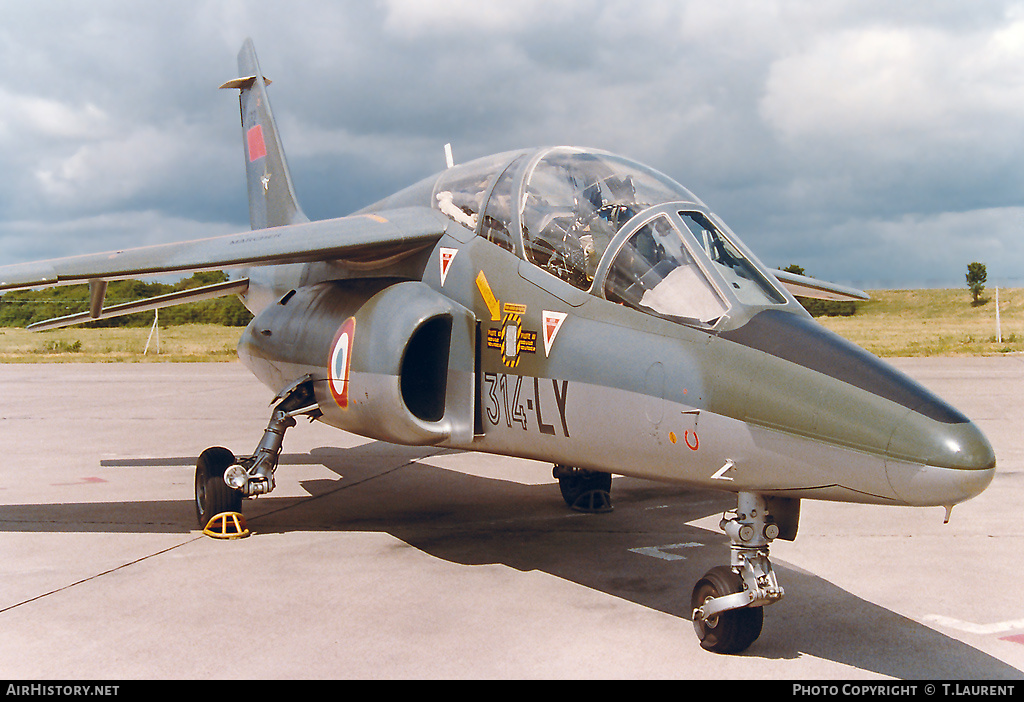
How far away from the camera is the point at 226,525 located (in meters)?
7.43

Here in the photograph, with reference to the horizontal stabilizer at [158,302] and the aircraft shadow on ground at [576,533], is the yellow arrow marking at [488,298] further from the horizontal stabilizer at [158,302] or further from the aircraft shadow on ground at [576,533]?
the horizontal stabilizer at [158,302]

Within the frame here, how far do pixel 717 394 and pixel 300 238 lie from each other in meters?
3.84

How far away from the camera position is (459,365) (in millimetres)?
6008

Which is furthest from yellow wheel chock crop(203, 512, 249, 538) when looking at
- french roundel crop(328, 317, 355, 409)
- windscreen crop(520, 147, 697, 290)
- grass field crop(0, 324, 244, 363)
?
grass field crop(0, 324, 244, 363)

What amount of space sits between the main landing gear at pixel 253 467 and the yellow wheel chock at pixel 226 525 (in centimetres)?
4

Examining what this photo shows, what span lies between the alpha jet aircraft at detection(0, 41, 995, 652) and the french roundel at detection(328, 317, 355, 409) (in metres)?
0.03

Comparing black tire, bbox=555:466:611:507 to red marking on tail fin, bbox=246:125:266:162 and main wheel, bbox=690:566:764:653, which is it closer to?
main wheel, bbox=690:566:764:653

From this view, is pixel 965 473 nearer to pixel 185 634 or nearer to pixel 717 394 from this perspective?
pixel 717 394

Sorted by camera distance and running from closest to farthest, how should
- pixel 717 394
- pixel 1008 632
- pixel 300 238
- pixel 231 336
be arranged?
pixel 717 394
pixel 1008 632
pixel 300 238
pixel 231 336

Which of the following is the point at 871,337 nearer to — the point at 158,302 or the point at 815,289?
the point at 815,289

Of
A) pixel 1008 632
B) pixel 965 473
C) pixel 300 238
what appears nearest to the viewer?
pixel 965 473

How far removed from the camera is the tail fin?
1122 centimetres
